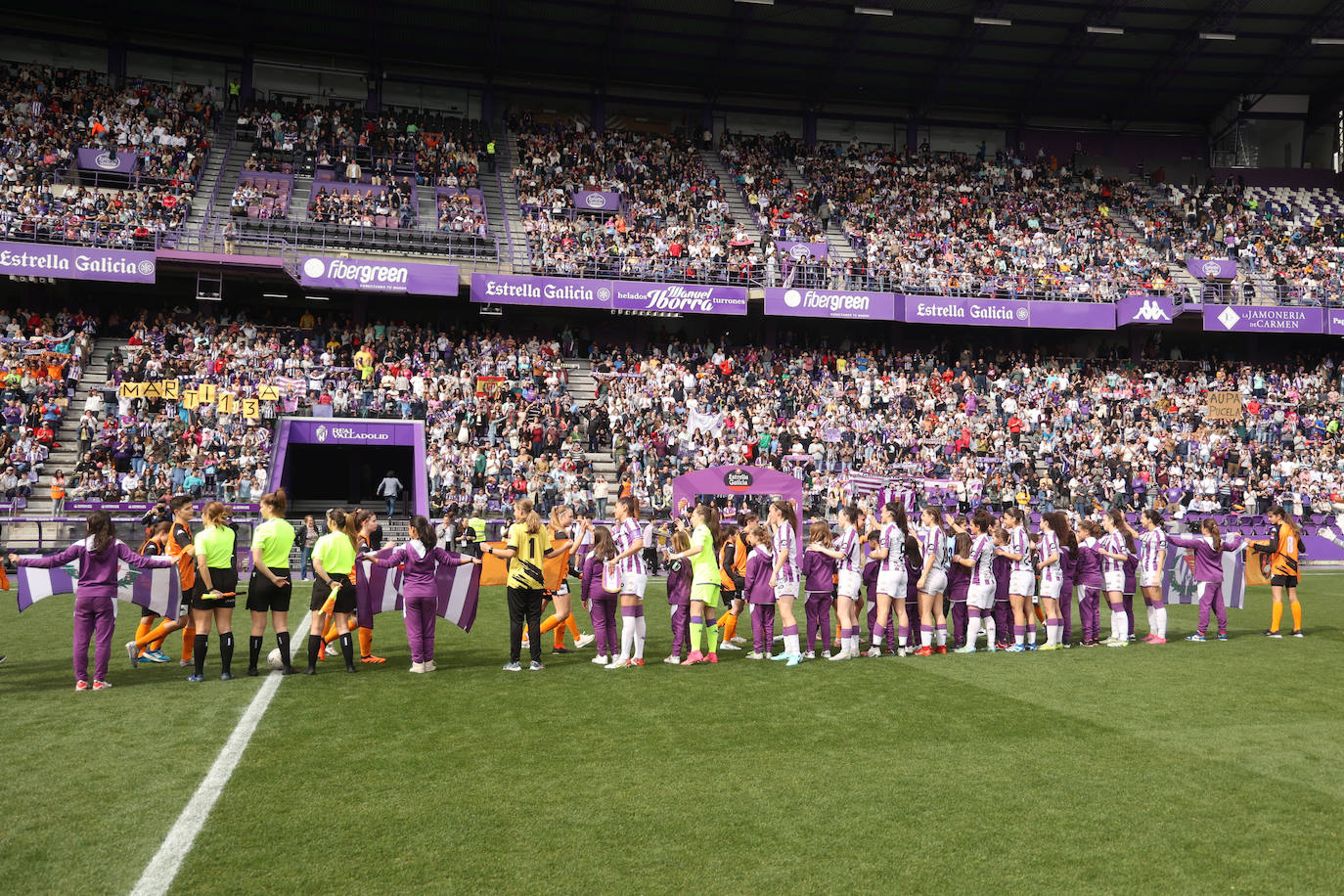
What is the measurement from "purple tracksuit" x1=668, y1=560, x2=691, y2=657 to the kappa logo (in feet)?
100

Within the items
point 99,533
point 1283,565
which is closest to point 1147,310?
point 1283,565

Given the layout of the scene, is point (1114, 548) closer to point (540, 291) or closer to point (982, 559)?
point (982, 559)

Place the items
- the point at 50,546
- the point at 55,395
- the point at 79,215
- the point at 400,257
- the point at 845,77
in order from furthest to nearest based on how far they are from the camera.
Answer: the point at 845,77
the point at 400,257
the point at 79,215
the point at 55,395
the point at 50,546

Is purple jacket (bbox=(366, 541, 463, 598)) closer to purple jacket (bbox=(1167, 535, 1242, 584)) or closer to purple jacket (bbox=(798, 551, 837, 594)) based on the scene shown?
purple jacket (bbox=(798, 551, 837, 594))

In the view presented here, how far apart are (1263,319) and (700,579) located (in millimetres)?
35178

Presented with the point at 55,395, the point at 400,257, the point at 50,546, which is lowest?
the point at 50,546

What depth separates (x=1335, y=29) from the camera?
131 ft

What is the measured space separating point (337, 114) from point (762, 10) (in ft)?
55.3

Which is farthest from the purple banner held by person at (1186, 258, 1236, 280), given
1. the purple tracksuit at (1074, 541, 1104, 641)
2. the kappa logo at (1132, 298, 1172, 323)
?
the purple tracksuit at (1074, 541, 1104, 641)

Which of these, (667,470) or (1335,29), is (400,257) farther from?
(1335,29)

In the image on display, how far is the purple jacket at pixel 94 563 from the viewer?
30.6 feet

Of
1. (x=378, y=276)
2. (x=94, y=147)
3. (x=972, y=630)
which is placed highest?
(x=94, y=147)

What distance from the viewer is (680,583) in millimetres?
11484

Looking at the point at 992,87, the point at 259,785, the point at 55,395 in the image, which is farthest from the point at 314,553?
the point at 992,87
